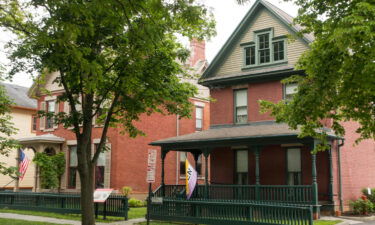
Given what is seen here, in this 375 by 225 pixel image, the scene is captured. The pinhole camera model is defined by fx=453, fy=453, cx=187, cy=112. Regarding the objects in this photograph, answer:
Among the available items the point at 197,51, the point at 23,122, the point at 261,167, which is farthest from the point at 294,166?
the point at 23,122

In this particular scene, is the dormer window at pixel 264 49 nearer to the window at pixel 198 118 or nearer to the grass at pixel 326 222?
the grass at pixel 326 222

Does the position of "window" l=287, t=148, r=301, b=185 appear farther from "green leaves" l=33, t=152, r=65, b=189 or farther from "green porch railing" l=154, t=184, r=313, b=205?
"green leaves" l=33, t=152, r=65, b=189

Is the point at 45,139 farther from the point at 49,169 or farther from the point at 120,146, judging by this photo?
the point at 120,146

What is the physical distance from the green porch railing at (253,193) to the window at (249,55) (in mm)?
6815

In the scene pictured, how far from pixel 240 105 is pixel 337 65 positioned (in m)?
12.4

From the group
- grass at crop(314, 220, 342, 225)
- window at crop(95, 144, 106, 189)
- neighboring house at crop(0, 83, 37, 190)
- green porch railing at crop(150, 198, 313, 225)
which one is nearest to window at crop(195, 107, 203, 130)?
window at crop(95, 144, 106, 189)

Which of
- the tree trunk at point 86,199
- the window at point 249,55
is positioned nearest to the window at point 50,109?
the window at point 249,55

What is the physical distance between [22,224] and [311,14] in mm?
13037

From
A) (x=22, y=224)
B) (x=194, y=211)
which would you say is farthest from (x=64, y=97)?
(x=194, y=211)

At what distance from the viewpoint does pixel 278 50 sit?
77.6 ft

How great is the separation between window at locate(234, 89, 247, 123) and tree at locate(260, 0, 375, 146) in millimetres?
9681

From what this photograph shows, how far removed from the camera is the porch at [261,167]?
65.8 feet

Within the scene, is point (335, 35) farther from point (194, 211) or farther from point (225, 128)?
point (225, 128)

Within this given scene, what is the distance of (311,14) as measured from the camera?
1370 centimetres
